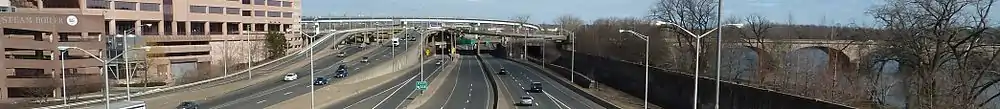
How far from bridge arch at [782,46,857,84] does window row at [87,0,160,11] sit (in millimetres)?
52736

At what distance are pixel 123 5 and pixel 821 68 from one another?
5726 cm

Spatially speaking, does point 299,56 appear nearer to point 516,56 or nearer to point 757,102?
point 516,56

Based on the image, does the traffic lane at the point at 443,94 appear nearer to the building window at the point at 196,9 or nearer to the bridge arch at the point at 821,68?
the bridge arch at the point at 821,68

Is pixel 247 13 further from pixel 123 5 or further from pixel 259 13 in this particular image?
pixel 123 5

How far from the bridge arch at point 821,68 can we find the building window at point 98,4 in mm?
53693

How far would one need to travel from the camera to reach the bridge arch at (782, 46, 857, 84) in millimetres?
41431

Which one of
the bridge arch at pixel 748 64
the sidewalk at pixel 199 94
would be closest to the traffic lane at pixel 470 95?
the sidewalk at pixel 199 94

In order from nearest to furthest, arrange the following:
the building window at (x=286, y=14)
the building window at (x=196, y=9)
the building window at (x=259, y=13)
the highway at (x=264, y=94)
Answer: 1. the highway at (x=264, y=94)
2. the building window at (x=196, y=9)
3. the building window at (x=259, y=13)
4. the building window at (x=286, y=14)

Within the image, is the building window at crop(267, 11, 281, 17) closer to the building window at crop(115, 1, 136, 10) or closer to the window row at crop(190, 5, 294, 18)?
the window row at crop(190, 5, 294, 18)

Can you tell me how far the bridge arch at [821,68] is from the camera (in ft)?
136

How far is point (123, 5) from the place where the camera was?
3125 inches

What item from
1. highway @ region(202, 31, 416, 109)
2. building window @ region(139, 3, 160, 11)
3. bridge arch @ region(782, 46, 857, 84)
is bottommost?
highway @ region(202, 31, 416, 109)

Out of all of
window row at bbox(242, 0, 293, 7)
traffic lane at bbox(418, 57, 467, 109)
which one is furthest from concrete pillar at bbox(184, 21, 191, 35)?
traffic lane at bbox(418, 57, 467, 109)

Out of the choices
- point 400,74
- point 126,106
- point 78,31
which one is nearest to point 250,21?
point 400,74
